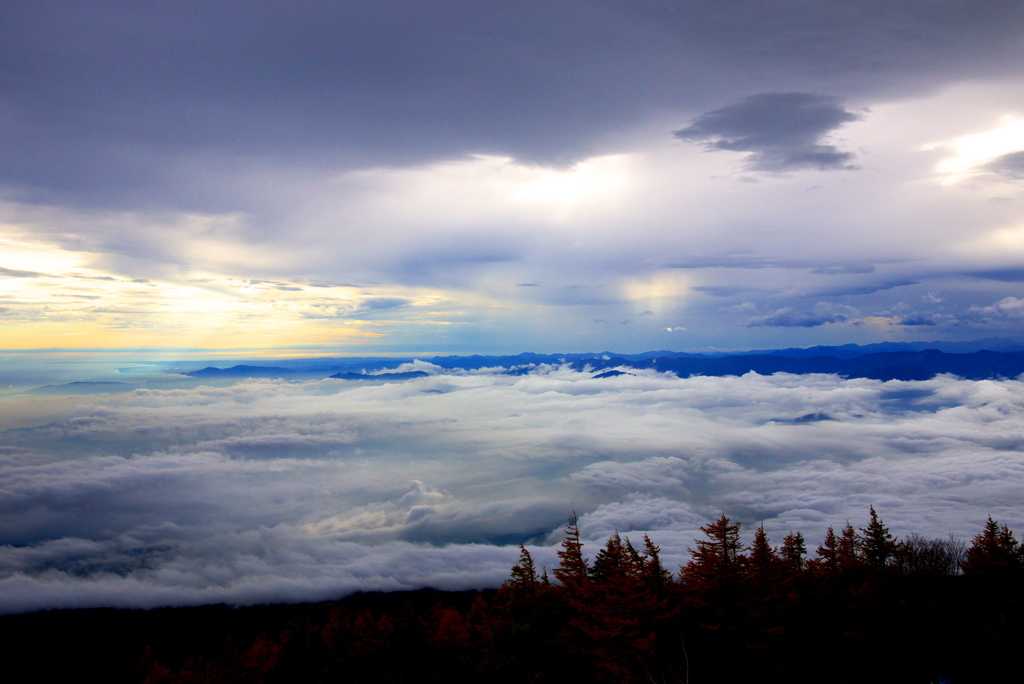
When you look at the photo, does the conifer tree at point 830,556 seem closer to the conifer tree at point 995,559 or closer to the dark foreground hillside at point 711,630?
the dark foreground hillside at point 711,630

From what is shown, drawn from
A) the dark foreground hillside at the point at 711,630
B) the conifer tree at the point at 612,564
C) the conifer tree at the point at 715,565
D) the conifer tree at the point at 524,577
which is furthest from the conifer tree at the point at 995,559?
the conifer tree at the point at 524,577

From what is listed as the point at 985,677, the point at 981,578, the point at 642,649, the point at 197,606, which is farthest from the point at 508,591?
the point at 197,606

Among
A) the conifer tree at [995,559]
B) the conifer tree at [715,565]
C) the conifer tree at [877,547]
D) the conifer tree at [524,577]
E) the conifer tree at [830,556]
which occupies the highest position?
the conifer tree at [715,565]

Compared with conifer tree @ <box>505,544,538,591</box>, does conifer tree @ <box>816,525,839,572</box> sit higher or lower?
lower

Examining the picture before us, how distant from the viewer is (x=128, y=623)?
15100 cm

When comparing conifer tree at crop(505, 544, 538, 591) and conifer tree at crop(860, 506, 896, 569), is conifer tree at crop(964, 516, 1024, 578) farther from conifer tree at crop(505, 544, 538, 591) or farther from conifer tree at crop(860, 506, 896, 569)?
conifer tree at crop(505, 544, 538, 591)

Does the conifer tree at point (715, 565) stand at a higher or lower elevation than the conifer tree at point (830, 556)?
higher

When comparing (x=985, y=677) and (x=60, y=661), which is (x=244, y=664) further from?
(x=60, y=661)

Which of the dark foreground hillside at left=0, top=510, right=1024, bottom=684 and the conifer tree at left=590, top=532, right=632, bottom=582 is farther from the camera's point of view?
the conifer tree at left=590, top=532, right=632, bottom=582

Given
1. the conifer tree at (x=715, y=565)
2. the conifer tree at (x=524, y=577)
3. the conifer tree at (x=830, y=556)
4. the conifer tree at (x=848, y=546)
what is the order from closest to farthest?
the conifer tree at (x=715, y=565) < the conifer tree at (x=524, y=577) < the conifer tree at (x=830, y=556) < the conifer tree at (x=848, y=546)

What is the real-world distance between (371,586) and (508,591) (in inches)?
6687

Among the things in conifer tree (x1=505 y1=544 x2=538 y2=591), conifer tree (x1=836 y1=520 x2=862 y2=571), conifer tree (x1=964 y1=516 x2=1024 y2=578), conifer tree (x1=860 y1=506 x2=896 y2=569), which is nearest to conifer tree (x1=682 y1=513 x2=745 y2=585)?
conifer tree (x1=505 y1=544 x2=538 y2=591)

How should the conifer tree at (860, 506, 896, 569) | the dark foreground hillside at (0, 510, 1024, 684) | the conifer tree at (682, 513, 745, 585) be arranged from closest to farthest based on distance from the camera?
1. the dark foreground hillside at (0, 510, 1024, 684)
2. the conifer tree at (682, 513, 745, 585)
3. the conifer tree at (860, 506, 896, 569)

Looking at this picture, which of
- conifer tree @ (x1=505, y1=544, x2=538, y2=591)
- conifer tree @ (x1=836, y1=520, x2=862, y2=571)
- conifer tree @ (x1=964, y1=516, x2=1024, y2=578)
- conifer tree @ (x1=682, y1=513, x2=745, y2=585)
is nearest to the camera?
conifer tree @ (x1=682, y1=513, x2=745, y2=585)
